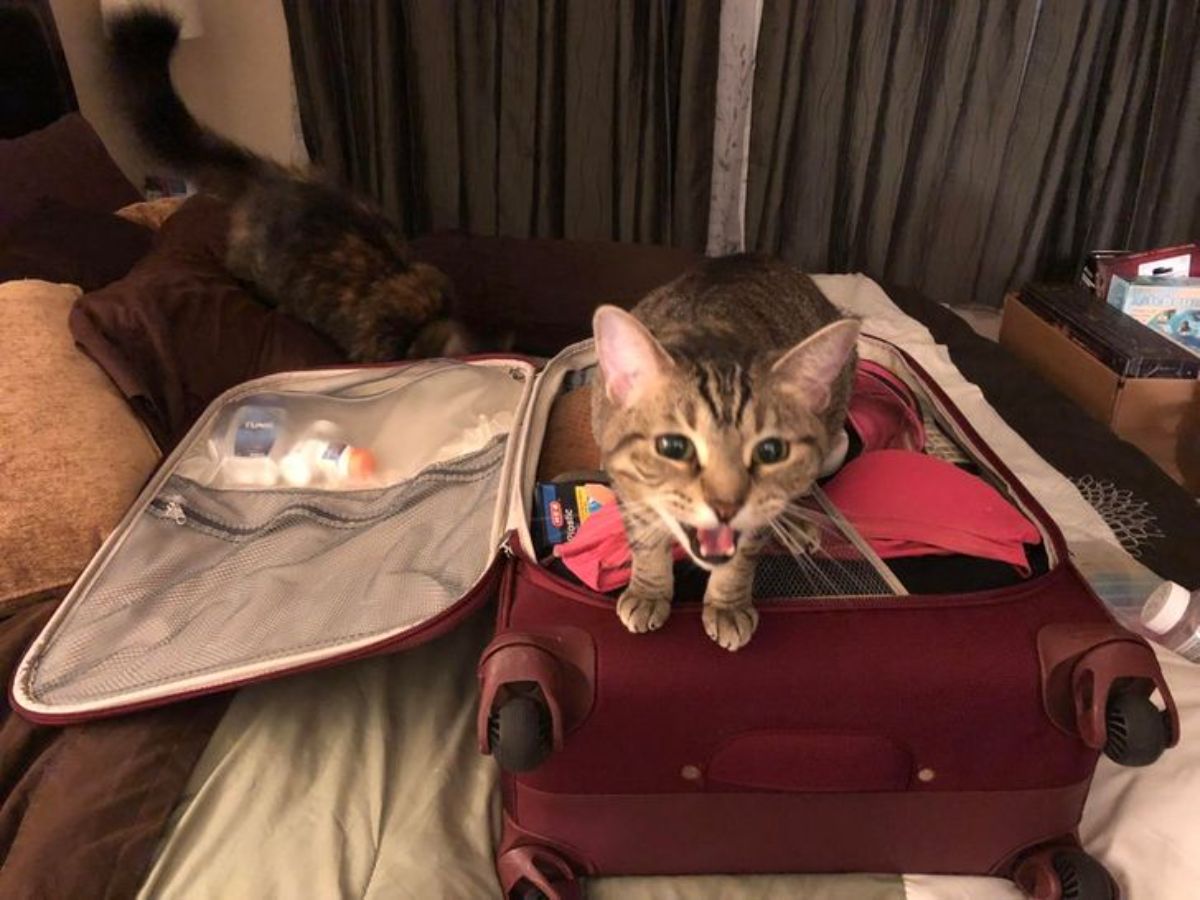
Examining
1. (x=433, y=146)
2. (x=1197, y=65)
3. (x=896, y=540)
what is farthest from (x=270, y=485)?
(x=1197, y=65)

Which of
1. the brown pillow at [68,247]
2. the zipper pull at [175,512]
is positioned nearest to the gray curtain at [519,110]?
the brown pillow at [68,247]

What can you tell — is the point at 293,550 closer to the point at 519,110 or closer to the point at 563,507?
the point at 563,507

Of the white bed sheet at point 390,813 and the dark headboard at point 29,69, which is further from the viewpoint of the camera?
the dark headboard at point 29,69

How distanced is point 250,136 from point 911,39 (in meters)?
1.91

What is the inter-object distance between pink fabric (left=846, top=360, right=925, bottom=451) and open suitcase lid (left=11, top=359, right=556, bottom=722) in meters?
0.47

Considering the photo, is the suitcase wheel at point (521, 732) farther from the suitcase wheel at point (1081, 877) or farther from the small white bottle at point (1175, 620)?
the small white bottle at point (1175, 620)

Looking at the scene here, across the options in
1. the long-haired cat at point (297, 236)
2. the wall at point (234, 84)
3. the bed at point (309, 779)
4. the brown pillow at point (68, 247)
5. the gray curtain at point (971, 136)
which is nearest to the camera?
the bed at point (309, 779)

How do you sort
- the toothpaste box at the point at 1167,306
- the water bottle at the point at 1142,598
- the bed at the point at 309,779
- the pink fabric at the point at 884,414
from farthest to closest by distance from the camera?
the toothpaste box at the point at 1167,306 < the pink fabric at the point at 884,414 < the water bottle at the point at 1142,598 < the bed at the point at 309,779

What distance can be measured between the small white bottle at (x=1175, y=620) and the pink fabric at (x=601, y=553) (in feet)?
2.03

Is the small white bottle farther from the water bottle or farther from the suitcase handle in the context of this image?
the suitcase handle

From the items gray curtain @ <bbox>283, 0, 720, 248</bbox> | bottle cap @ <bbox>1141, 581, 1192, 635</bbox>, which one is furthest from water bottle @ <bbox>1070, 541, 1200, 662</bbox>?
gray curtain @ <bbox>283, 0, 720, 248</bbox>

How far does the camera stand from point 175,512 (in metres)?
1.20

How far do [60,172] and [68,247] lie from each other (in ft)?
1.08

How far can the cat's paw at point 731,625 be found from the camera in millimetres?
809
